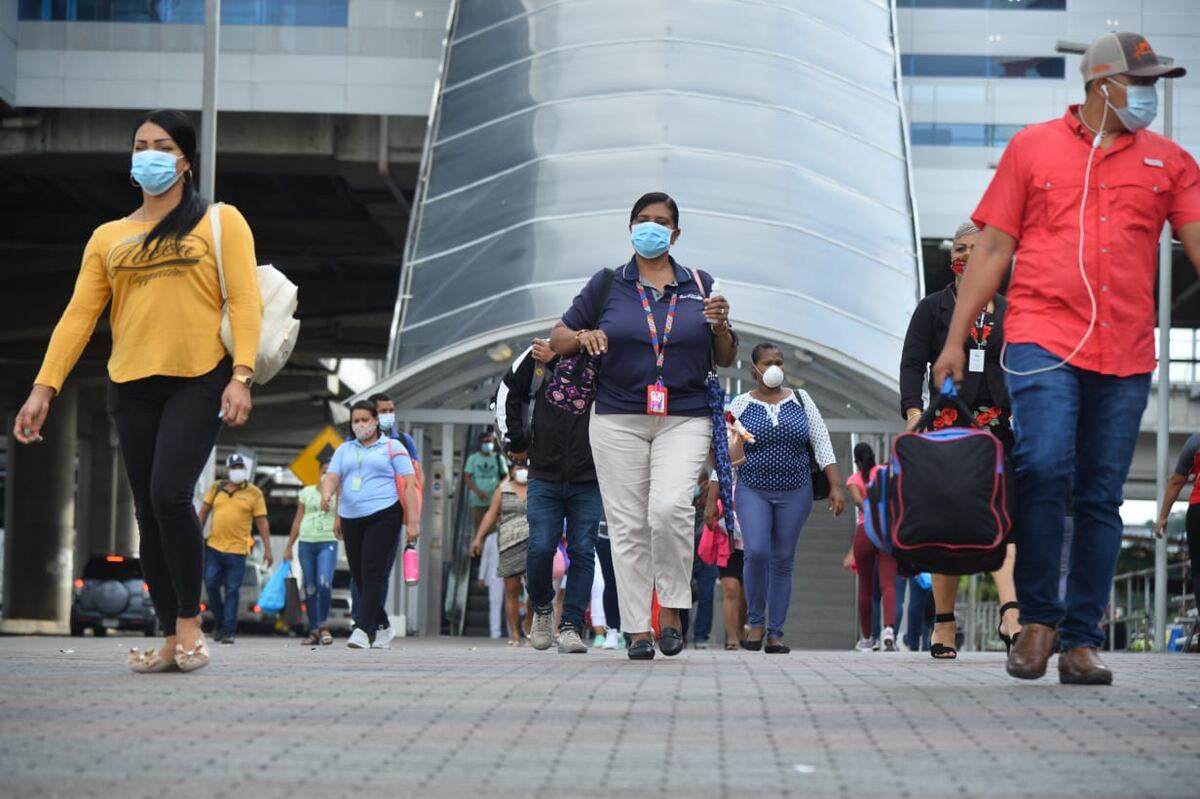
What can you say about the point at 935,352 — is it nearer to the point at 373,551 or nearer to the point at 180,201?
the point at 180,201

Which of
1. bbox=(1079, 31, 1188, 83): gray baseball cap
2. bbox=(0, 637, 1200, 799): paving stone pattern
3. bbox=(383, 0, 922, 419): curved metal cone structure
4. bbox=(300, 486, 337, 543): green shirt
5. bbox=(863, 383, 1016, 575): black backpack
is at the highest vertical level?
bbox=(383, 0, 922, 419): curved metal cone structure

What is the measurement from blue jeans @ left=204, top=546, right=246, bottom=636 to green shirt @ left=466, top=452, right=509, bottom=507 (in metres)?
5.59

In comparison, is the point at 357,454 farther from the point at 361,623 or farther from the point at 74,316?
the point at 74,316

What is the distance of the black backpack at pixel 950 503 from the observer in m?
7.13

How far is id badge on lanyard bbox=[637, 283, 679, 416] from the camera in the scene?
9539 millimetres

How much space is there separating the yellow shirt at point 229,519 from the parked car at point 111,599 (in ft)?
53.2

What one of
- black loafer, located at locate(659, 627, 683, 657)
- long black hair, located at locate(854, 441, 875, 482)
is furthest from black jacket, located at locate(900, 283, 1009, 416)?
long black hair, located at locate(854, 441, 875, 482)

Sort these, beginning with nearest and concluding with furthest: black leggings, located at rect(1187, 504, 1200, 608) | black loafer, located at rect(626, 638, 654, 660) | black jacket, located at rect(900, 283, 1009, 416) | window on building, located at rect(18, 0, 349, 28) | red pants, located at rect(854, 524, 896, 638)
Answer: black loafer, located at rect(626, 638, 654, 660) → black jacket, located at rect(900, 283, 1009, 416) → black leggings, located at rect(1187, 504, 1200, 608) → red pants, located at rect(854, 524, 896, 638) → window on building, located at rect(18, 0, 349, 28)

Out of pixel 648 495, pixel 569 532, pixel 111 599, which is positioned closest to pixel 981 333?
pixel 648 495

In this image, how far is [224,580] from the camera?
19.4 metres

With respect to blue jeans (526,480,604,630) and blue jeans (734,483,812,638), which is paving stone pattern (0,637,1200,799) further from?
blue jeans (734,483,812,638)

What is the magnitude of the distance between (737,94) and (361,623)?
17.5 meters

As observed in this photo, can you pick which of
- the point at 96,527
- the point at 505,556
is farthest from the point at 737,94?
the point at 96,527

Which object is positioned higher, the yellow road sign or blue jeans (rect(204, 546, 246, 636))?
the yellow road sign
